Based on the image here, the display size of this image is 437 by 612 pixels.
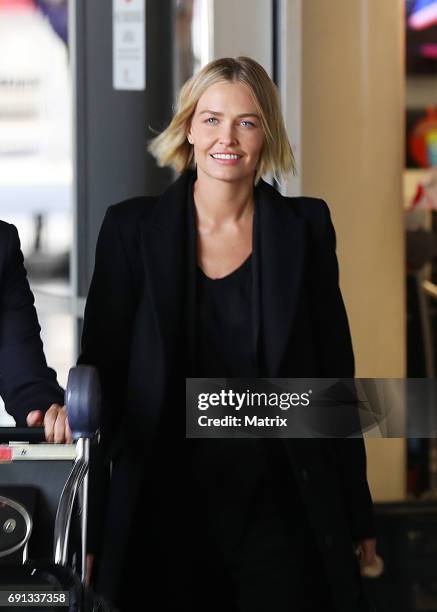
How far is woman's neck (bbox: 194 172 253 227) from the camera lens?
2156mm

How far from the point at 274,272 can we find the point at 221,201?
186 mm

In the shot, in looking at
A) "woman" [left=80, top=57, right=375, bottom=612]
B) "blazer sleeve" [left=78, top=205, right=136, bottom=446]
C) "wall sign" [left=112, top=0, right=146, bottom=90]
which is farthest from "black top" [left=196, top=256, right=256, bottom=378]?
"wall sign" [left=112, top=0, right=146, bottom=90]

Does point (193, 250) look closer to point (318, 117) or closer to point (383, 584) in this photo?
point (318, 117)

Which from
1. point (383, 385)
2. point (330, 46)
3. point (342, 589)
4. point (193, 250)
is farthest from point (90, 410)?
point (330, 46)

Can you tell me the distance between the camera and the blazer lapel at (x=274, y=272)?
6.81 feet

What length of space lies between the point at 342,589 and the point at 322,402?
0.38 metres

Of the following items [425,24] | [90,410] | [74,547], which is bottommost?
[74,547]

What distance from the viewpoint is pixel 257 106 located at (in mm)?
2119

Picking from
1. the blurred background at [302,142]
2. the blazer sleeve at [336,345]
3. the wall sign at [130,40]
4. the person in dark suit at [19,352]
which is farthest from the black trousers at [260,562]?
the wall sign at [130,40]

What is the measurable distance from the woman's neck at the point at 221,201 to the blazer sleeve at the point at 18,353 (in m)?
0.37

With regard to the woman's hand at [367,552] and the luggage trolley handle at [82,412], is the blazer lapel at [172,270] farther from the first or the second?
the woman's hand at [367,552]

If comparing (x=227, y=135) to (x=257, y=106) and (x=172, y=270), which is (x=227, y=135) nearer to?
(x=257, y=106)

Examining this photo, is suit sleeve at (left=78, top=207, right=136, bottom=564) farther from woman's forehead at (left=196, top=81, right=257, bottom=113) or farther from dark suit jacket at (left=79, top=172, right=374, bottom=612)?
woman's forehead at (left=196, top=81, right=257, bottom=113)

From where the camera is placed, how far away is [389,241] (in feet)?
12.5
